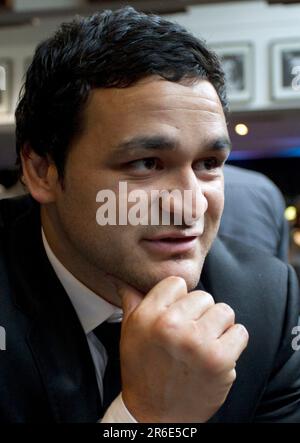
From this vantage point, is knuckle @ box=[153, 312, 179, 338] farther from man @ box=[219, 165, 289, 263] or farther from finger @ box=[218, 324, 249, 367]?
man @ box=[219, 165, 289, 263]

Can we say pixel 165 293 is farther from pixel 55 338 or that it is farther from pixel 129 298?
pixel 55 338

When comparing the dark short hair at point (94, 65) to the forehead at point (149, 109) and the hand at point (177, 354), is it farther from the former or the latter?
the hand at point (177, 354)

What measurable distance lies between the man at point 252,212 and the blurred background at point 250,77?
15mm

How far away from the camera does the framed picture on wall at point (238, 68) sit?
0.72m

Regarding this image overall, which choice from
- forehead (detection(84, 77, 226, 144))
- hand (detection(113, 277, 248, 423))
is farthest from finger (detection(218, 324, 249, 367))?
forehead (detection(84, 77, 226, 144))

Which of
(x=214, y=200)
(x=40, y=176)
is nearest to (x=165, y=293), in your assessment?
(x=214, y=200)

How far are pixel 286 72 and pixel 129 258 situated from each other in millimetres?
355

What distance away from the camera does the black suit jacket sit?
608mm

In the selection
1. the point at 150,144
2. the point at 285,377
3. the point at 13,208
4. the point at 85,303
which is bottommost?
the point at 285,377

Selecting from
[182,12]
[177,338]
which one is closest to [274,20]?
[182,12]

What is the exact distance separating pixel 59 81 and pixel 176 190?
0.19m

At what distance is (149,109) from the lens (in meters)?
0.55

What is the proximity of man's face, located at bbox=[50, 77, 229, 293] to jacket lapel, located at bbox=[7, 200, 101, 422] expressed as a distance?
0.08 meters
